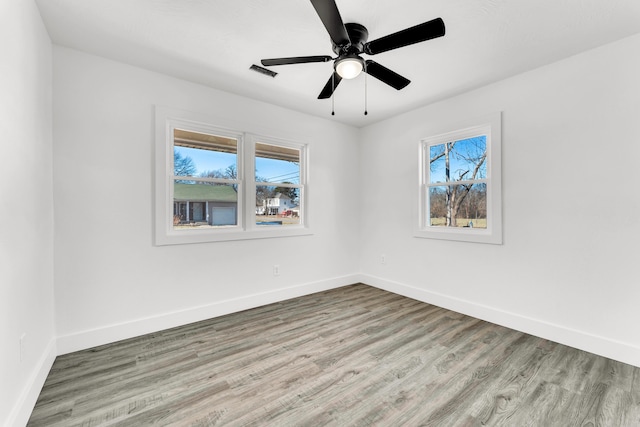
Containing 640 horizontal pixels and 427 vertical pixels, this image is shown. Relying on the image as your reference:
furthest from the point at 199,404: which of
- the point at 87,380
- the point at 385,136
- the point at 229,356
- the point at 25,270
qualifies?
the point at 385,136

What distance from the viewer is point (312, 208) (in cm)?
412

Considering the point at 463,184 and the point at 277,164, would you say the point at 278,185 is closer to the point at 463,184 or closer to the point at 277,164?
the point at 277,164

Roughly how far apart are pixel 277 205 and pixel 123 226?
1770 millimetres

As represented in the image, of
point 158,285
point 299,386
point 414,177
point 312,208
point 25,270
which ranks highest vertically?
point 414,177

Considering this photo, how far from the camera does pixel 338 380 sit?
2.05 m

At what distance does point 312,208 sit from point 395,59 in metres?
2.19

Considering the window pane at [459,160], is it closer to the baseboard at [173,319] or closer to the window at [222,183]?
the window at [222,183]

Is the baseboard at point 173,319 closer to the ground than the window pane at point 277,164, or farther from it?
closer to the ground

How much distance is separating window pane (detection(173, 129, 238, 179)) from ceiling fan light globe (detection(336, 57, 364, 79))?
6.12ft

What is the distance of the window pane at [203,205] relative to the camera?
10.1 ft

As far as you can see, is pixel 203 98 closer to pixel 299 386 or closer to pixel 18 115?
pixel 18 115

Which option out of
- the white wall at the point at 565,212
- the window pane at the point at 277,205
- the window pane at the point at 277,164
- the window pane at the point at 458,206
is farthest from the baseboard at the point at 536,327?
the window pane at the point at 277,164

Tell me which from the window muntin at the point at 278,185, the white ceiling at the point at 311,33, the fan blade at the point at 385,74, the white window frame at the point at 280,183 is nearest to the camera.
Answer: the white ceiling at the point at 311,33

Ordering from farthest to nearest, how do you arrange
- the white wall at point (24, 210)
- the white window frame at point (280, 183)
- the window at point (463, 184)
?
the white window frame at point (280, 183) → the window at point (463, 184) → the white wall at point (24, 210)
